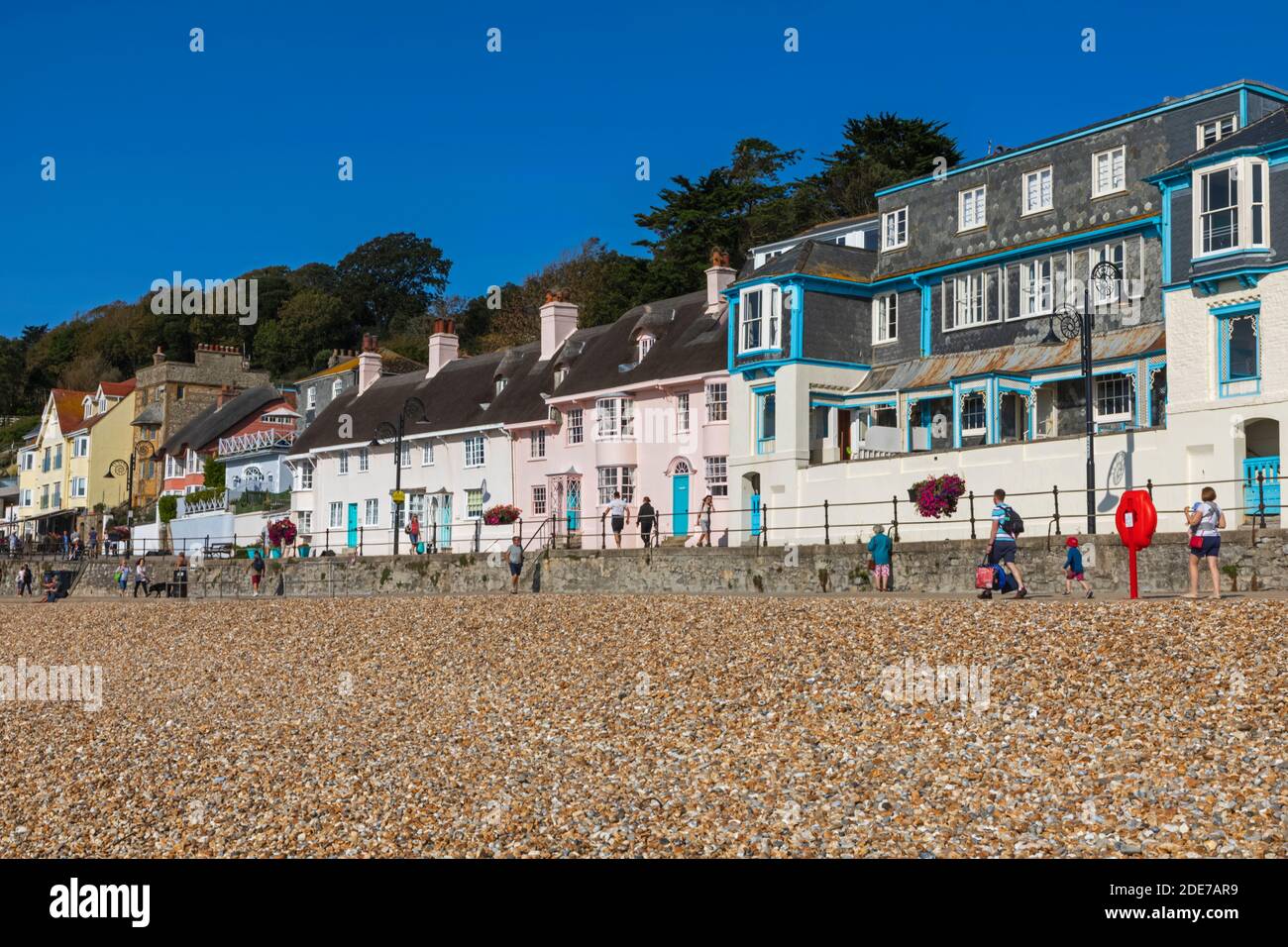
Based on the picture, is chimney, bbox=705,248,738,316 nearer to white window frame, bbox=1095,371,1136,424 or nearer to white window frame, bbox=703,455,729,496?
white window frame, bbox=703,455,729,496

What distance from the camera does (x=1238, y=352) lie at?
25.3 meters

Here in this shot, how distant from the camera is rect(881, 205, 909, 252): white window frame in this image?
3553 centimetres

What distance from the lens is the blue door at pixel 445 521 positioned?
45.8 metres

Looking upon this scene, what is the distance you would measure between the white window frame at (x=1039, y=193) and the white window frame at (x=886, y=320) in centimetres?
427

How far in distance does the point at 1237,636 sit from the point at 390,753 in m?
8.79

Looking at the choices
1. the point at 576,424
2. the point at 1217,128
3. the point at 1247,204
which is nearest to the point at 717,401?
the point at 576,424

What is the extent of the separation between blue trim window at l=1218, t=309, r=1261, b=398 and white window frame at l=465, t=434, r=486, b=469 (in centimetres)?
2578

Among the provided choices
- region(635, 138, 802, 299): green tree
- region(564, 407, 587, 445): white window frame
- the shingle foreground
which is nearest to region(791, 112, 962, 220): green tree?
region(635, 138, 802, 299): green tree

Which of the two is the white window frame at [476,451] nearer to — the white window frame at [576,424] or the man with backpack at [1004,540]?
the white window frame at [576,424]

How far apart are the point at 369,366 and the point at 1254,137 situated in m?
38.2

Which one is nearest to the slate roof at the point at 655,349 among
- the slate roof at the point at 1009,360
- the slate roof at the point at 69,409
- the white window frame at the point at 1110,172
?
the slate roof at the point at 1009,360

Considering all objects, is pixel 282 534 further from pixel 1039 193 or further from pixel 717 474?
pixel 1039 193

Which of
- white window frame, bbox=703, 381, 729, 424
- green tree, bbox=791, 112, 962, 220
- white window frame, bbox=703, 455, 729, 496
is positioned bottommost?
white window frame, bbox=703, 455, 729, 496

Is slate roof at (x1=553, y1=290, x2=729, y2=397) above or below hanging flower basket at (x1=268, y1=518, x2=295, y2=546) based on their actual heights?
above
